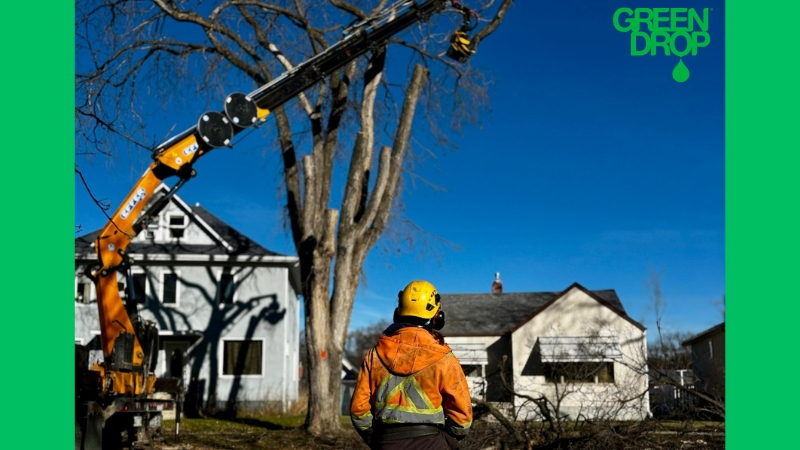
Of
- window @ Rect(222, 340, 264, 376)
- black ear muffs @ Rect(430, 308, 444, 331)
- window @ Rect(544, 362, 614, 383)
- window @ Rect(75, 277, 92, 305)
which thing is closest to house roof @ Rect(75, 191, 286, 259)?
window @ Rect(75, 277, 92, 305)

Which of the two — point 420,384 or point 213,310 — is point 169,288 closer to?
point 213,310

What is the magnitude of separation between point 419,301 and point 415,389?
1.47 ft

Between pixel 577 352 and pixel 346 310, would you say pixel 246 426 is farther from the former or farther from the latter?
pixel 577 352

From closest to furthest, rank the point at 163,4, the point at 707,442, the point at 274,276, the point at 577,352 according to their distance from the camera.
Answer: the point at 707,442 → the point at 163,4 → the point at 577,352 → the point at 274,276

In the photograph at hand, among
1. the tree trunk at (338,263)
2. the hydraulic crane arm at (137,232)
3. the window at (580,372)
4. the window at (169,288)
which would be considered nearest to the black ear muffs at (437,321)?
the window at (580,372)

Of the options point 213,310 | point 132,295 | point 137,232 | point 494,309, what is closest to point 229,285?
Result: point 213,310

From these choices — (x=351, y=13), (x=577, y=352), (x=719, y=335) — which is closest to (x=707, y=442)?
(x=351, y=13)

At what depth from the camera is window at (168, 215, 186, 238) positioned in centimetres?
2627

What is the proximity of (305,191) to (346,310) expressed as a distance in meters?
2.44

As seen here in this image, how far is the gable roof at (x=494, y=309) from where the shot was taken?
28.8 m

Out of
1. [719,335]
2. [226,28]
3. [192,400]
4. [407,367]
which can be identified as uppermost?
[226,28]

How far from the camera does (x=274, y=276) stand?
25734 millimetres

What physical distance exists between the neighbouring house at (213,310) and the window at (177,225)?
3 cm

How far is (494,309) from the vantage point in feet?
102
